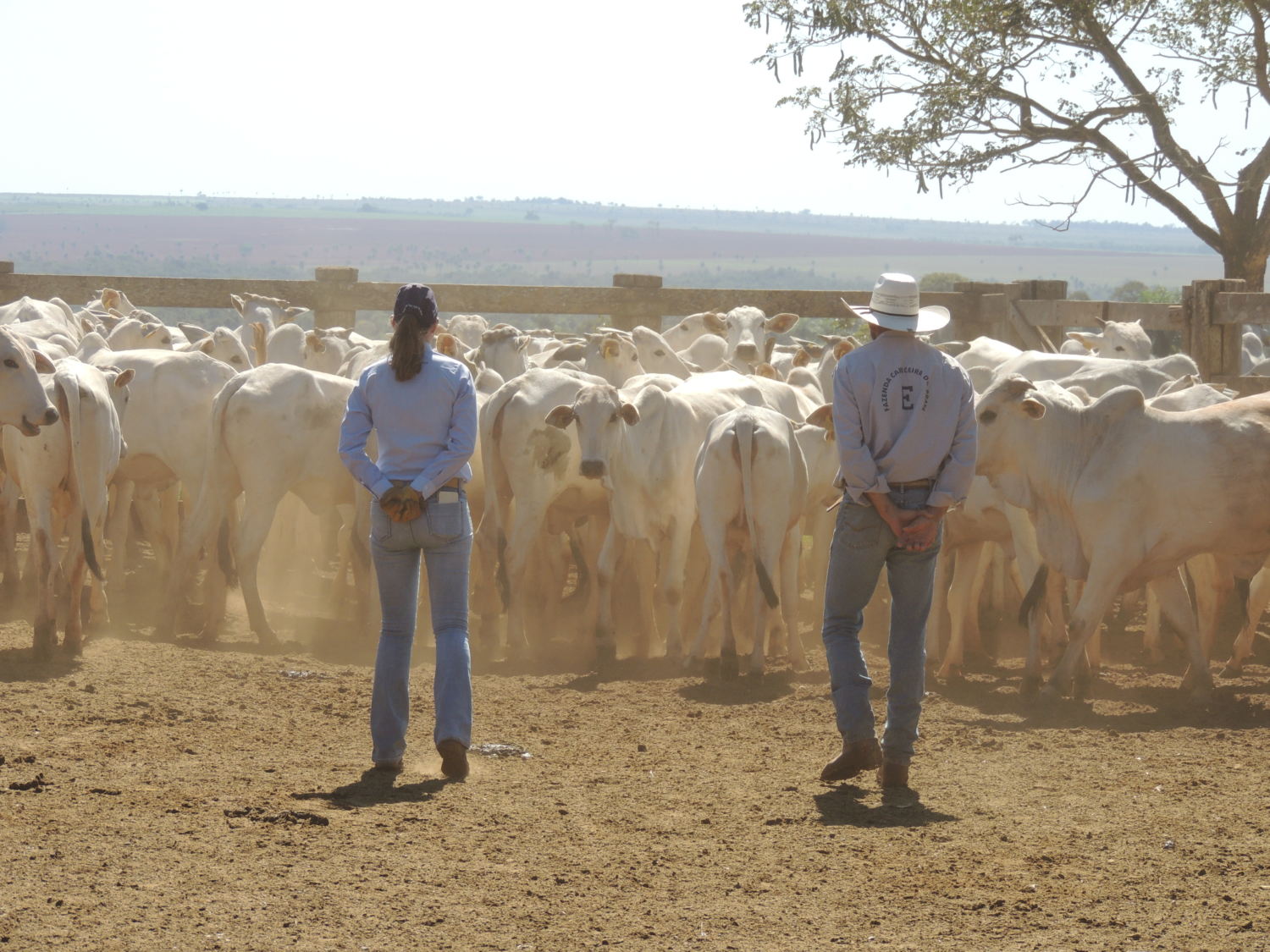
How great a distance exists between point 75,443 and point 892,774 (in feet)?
18.5

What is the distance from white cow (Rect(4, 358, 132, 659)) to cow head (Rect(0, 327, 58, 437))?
521 millimetres

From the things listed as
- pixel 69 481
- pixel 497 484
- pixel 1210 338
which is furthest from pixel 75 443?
pixel 1210 338

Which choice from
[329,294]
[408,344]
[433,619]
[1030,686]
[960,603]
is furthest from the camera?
[329,294]

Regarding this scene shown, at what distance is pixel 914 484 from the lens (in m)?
6.59

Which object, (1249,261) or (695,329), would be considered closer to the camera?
(695,329)

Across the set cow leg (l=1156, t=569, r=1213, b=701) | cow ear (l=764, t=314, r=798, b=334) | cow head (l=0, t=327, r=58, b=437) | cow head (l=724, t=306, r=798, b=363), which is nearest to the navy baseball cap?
cow head (l=0, t=327, r=58, b=437)

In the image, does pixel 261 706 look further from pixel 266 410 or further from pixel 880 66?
pixel 880 66

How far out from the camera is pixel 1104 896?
5344 mm

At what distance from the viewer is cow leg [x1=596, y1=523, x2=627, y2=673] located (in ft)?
34.0

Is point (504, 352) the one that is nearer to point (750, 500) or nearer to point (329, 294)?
point (750, 500)

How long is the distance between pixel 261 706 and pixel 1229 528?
5428 mm

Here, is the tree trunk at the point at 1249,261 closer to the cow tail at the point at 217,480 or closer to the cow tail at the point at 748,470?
the cow tail at the point at 748,470

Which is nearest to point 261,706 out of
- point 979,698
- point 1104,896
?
point 979,698

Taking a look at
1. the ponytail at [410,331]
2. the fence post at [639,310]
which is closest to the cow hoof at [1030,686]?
the ponytail at [410,331]
